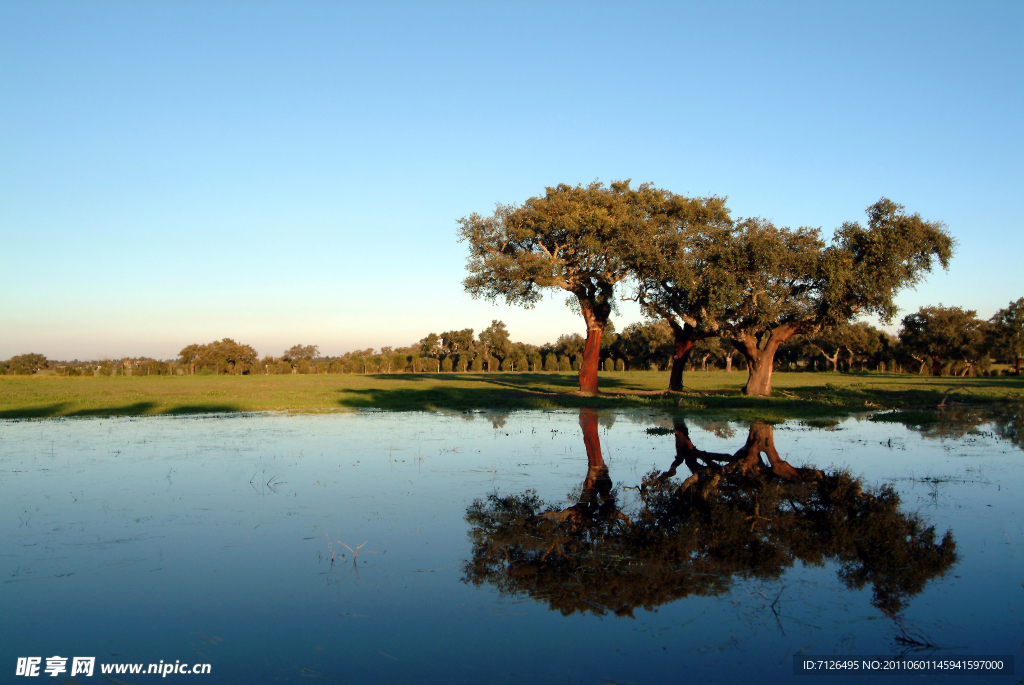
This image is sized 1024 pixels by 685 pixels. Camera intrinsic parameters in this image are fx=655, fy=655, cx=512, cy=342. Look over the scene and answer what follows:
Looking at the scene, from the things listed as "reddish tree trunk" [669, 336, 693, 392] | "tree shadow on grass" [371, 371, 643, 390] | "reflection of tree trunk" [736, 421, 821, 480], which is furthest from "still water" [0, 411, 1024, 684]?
"tree shadow on grass" [371, 371, 643, 390]

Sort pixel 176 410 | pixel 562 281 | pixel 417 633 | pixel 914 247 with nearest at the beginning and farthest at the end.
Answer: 1. pixel 417 633
2. pixel 176 410
3. pixel 914 247
4. pixel 562 281

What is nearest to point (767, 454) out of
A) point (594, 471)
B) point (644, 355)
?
point (594, 471)

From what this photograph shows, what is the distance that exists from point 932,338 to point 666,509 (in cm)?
8391

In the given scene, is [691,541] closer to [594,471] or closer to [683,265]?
[594,471]

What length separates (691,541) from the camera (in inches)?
279

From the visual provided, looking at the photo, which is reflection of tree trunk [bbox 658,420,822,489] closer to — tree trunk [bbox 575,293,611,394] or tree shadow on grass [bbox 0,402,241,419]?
tree trunk [bbox 575,293,611,394]

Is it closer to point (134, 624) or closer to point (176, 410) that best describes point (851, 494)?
point (134, 624)

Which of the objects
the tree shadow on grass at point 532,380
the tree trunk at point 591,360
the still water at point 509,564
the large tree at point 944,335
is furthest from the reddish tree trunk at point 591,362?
the large tree at point 944,335

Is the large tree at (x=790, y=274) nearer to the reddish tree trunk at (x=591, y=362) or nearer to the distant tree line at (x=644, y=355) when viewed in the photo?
the reddish tree trunk at (x=591, y=362)

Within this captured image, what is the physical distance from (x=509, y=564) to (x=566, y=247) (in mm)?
27195

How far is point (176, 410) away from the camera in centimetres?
2491

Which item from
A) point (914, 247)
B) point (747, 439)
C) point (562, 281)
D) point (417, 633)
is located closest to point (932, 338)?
point (914, 247)

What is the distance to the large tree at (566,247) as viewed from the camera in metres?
30.8

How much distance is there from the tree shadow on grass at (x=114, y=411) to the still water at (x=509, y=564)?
11.5 m
